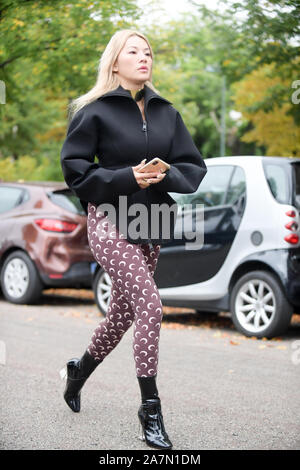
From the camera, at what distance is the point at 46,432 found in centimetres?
362

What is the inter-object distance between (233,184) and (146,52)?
3.65 metres

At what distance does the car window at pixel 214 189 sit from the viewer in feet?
24.0

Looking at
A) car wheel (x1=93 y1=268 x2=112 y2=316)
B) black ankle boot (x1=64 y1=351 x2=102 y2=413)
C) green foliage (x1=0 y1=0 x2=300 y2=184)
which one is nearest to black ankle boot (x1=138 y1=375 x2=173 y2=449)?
black ankle boot (x1=64 y1=351 x2=102 y2=413)

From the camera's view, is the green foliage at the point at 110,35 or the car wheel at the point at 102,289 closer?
the green foliage at the point at 110,35

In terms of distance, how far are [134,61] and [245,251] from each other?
3.63 meters

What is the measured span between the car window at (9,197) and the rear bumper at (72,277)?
1.15 meters

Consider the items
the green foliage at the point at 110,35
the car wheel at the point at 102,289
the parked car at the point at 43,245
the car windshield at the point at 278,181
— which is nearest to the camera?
the car windshield at the point at 278,181

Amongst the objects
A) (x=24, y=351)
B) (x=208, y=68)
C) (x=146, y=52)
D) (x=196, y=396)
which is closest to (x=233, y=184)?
(x=24, y=351)

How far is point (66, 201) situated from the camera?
9.31 meters

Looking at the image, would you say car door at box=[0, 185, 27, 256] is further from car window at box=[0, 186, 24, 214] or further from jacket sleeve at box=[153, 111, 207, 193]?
jacket sleeve at box=[153, 111, 207, 193]

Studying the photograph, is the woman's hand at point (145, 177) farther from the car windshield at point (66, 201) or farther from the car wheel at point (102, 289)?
the car windshield at point (66, 201)

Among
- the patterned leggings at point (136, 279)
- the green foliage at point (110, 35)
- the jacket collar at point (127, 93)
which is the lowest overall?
the patterned leggings at point (136, 279)

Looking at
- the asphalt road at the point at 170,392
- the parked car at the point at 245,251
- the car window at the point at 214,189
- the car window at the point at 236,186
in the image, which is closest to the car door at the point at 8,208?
the asphalt road at the point at 170,392

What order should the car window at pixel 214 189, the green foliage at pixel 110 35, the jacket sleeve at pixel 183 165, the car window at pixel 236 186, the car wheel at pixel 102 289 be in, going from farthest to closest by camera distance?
the car wheel at pixel 102 289
the green foliage at pixel 110 35
the car window at pixel 214 189
the car window at pixel 236 186
the jacket sleeve at pixel 183 165
